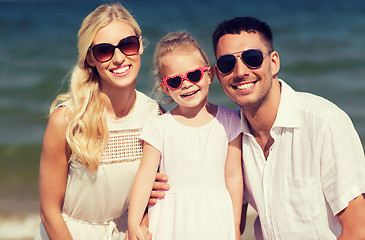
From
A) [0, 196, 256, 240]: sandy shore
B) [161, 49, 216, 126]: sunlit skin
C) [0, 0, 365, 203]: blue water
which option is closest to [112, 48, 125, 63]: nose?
[161, 49, 216, 126]: sunlit skin

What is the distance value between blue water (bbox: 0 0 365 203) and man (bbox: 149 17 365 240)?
1.92 ft

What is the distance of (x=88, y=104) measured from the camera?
351 cm

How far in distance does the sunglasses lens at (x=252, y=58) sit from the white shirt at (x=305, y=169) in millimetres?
279

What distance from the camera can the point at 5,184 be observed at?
638 centimetres

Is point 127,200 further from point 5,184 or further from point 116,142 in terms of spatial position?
point 5,184

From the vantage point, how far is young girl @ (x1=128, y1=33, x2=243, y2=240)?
3131 millimetres

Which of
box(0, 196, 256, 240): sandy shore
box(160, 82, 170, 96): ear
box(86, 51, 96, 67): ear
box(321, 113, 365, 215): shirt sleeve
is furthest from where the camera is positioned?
box(0, 196, 256, 240): sandy shore

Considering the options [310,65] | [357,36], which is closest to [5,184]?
[310,65]

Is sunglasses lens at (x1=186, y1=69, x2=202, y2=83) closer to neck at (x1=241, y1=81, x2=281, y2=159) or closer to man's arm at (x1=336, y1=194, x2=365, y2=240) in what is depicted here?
neck at (x1=241, y1=81, x2=281, y2=159)

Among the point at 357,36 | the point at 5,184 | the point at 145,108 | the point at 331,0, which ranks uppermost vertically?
the point at 331,0

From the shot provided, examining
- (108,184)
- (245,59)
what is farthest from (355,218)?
(108,184)

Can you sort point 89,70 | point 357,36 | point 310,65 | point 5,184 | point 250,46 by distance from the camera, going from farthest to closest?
point 357,36
point 310,65
point 5,184
point 89,70
point 250,46

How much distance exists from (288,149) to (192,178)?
27.5 inches

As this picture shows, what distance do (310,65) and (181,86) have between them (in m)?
9.18
